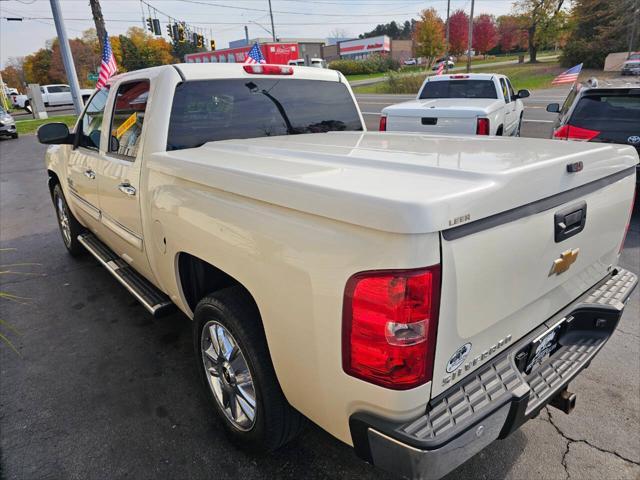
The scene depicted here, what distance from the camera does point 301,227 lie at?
161 centimetres

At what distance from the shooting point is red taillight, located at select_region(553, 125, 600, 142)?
6.03 m

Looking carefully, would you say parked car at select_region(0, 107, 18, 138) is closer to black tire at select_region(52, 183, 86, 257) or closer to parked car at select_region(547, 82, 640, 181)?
black tire at select_region(52, 183, 86, 257)

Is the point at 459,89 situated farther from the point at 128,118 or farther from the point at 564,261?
the point at 564,261

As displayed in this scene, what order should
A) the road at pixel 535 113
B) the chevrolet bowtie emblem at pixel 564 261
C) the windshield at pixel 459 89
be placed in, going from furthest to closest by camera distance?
the road at pixel 535 113, the windshield at pixel 459 89, the chevrolet bowtie emblem at pixel 564 261

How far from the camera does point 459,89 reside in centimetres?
977

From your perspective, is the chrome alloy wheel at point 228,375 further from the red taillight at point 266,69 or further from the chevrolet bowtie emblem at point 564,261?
the red taillight at point 266,69

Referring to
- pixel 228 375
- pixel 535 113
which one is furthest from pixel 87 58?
pixel 228 375

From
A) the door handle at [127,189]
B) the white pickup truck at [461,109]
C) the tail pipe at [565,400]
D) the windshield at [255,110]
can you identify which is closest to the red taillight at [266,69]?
the windshield at [255,110]

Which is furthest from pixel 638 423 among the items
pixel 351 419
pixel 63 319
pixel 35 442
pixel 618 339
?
pixel 63 319

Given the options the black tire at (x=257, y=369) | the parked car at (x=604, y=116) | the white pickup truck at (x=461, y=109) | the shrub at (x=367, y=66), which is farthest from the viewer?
the shrub at (x=367, y=66)

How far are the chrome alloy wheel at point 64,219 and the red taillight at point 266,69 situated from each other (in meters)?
3.03

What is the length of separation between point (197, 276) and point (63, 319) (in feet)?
6.92

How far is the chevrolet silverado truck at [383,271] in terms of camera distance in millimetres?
1444

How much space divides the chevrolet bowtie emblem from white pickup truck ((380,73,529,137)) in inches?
232
